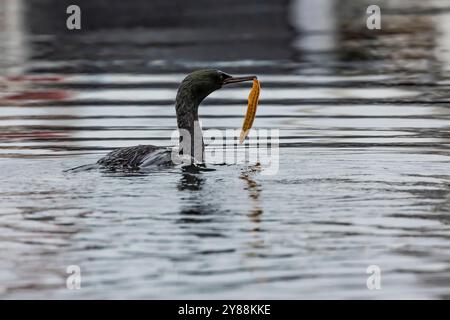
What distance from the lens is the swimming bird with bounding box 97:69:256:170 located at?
12.2 meters

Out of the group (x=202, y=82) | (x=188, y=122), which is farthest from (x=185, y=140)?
(x=202, y=82)

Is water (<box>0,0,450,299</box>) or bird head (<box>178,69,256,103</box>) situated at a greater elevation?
bird head (<box>178,69,256,103</box>)

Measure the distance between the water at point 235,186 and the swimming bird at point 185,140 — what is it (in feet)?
0.89

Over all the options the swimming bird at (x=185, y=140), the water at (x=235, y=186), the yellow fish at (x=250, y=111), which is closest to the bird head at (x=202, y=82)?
the swimming bird at (x=185, y=140)

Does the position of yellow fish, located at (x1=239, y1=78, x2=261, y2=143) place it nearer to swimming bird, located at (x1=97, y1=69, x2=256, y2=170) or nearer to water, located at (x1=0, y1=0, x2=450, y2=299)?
swimming bird, located at (x1=97, y1=69, x2=256, y2=170)

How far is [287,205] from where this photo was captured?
1037cm

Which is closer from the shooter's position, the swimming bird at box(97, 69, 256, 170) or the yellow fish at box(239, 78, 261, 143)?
the swimming bird at box(97, 69, 256, 170)

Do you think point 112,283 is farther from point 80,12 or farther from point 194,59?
point 80,12

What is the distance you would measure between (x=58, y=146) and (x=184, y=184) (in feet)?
11.1

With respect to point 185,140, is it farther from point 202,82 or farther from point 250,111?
point 250,111

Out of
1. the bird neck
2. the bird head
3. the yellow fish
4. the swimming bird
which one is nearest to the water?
the swimming bird

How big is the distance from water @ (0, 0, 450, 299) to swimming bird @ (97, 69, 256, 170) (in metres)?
0.27

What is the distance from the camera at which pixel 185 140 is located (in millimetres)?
12984
